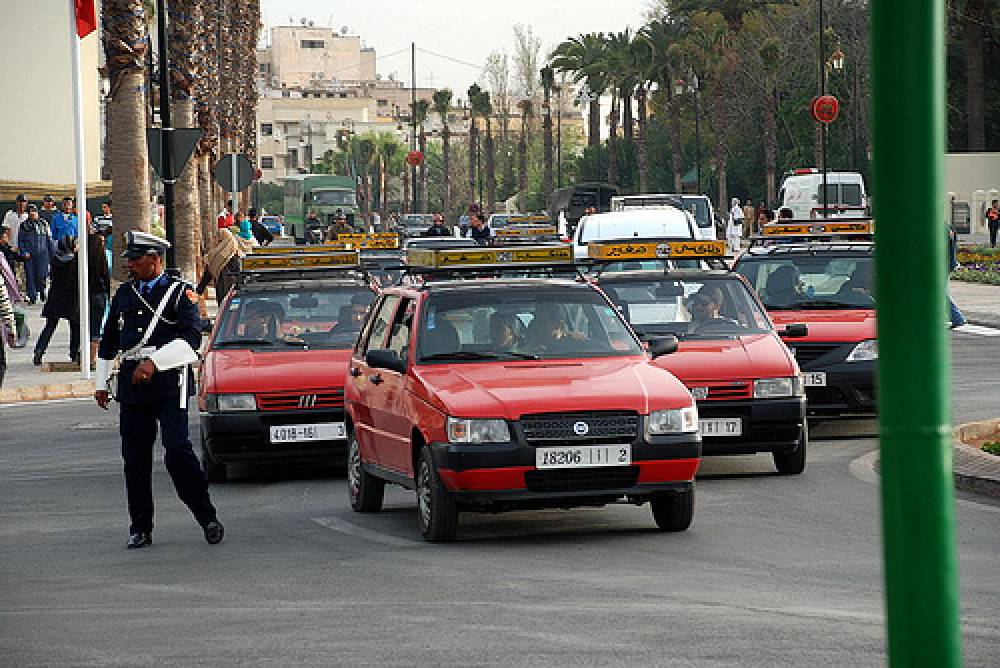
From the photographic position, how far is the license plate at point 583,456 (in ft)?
36.7

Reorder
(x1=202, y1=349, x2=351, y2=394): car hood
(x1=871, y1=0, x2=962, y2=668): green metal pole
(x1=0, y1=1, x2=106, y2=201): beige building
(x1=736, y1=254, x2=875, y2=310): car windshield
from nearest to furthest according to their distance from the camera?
1. (x1=871, y1=0, x2=962, y2=668): green metal pole
2. (x1=202, y1=349, x2=351, y2=394): car hood
3. (x1=736, y1=254, x2=875, y2=310): car windshield
4. (x1=0, y1=1, x2=106, y2=201): beige building

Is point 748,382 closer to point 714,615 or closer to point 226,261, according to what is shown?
point 714,615

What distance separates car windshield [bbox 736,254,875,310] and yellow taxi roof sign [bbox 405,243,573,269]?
367 cm

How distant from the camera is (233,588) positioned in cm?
1014

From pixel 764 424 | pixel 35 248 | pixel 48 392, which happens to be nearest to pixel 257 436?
pixel 764 424

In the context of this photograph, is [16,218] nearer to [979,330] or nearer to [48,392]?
[48,392]

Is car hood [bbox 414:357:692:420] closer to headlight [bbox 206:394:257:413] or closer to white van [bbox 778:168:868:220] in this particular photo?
headlight [bbox 206:394:257:413]

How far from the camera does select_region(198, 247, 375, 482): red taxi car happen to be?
49.4 feet

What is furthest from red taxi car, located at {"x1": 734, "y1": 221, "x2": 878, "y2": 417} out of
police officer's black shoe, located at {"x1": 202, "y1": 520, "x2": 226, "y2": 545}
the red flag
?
the red flag

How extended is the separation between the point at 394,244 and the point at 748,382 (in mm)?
21002

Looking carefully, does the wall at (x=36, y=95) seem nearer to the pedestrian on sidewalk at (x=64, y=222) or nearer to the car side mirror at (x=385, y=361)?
the pedestrian on sidewalk at (x=64, y=222)

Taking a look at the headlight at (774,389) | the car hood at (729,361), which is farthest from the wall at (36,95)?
the headlight at (774,389)

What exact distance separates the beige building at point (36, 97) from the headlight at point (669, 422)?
2108 inches

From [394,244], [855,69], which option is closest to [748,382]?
[394,244]
